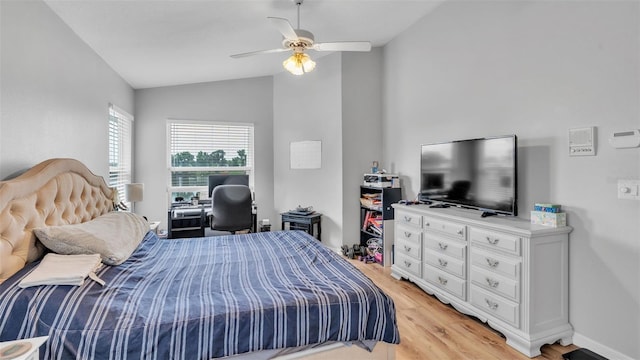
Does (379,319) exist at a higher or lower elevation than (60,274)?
lower

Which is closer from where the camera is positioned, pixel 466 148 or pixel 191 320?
pixel 191 320

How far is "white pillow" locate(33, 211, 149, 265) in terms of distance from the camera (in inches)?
70.7

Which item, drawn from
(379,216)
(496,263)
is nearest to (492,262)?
(496,263)

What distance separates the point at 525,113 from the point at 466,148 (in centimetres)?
52

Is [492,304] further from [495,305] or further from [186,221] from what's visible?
[186,221]

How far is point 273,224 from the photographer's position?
5.28 metres

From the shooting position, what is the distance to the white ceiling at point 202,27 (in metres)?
2.46

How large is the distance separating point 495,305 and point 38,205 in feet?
10.4

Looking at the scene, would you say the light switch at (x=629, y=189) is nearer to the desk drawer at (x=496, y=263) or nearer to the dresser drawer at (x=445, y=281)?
the desk drawer at (x=496, y=263)

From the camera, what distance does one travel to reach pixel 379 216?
162 inches

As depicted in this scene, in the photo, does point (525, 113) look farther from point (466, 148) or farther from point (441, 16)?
point (441, 16)

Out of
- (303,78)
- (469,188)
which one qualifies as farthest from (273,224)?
(469,188)

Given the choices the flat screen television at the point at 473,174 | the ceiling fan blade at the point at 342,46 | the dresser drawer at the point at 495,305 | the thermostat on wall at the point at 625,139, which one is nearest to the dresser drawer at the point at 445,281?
the dresser drawer at the point at 495,305

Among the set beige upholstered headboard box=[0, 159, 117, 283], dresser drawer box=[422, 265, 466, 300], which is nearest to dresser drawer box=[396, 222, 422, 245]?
dresser drawer box=[422, 265, 466, 300]
